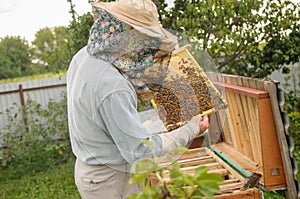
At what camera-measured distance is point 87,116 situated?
2.20 meters

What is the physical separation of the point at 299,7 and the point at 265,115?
9.75 feet

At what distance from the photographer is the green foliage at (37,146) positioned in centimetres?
752

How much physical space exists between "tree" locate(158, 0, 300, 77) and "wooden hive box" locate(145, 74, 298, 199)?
105 centimetres

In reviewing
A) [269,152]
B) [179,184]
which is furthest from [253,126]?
[179,184]

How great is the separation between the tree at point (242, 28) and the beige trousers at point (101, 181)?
2385 mm

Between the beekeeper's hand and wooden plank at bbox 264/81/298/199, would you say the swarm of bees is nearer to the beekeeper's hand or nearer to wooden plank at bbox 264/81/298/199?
the beekeeper's hand

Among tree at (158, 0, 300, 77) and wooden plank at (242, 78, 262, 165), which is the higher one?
tree at (158, 0, 300, 77)

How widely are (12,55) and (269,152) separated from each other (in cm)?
1204

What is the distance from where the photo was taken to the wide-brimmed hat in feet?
6.59

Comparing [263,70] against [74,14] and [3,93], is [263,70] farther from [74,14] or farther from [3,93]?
[3,93]

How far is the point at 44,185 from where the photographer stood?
6539 mm

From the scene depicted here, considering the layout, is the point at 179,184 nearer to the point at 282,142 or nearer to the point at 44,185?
the point at 282,142

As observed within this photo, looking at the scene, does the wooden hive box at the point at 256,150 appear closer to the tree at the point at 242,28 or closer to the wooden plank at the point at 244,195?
the wooden plank at the point at 244,195

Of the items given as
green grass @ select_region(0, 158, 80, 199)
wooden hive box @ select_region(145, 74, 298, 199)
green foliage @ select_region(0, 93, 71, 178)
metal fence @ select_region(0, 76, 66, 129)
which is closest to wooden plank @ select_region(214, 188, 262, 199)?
wooden hive box @ select_region(145, 74, 298, 199)
